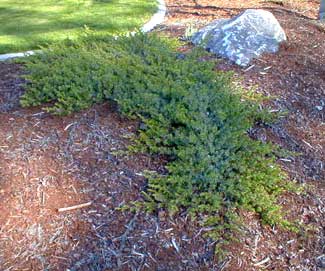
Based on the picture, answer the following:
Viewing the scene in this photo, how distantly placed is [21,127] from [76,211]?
0.85 meters

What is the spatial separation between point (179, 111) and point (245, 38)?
1.49 meters

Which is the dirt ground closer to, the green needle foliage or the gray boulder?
the green needle foliage

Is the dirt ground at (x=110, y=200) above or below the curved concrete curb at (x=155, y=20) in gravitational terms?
above

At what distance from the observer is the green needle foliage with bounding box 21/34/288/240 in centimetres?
261

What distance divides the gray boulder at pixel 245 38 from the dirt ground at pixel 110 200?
0.50 metres

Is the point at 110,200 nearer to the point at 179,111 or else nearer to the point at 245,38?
the point at 179,111

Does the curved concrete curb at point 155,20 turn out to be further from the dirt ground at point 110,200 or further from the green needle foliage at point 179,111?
the dirt ground at point 110,200

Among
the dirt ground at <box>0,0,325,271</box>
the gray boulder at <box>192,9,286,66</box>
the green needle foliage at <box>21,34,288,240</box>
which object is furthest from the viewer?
the gray boulder at <box>192,9,286,66</box>

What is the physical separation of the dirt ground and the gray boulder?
19.7 inches

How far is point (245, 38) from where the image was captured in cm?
413

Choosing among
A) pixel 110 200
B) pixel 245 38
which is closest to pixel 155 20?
pixel 245 38

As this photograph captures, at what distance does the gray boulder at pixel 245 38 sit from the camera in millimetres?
4055

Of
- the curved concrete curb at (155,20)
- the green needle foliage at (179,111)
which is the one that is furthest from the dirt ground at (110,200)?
the curved concrete curb at (155,20)

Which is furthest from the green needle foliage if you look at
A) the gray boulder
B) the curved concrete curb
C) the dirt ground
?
the curved concrete curb
